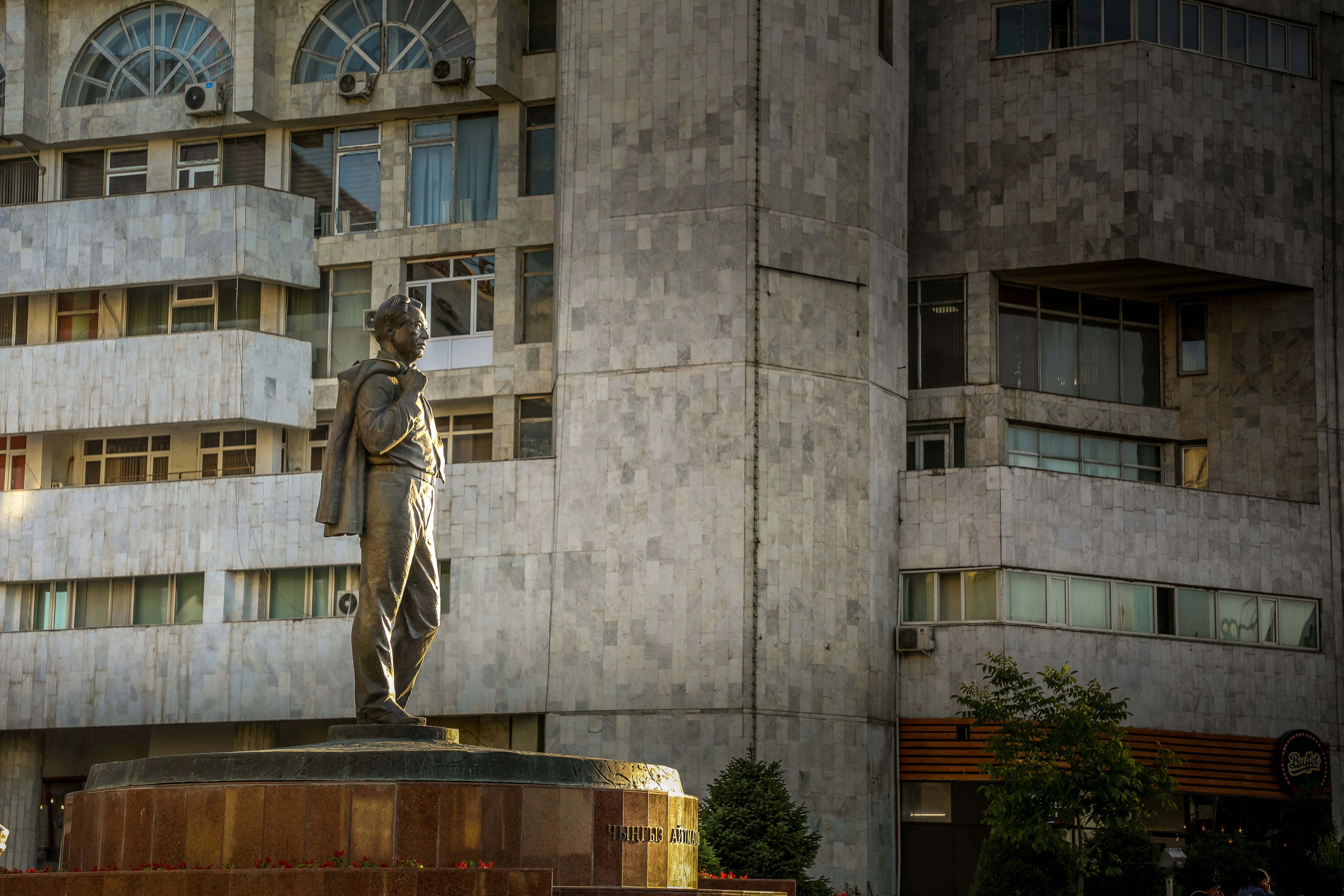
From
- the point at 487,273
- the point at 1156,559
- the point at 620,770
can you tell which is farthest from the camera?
the point at 487,273

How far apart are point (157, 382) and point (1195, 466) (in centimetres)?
2386

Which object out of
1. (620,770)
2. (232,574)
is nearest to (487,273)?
(232,574)

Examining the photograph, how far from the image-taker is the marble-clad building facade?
121 ft

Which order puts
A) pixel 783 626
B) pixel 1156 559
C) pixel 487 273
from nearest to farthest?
pixel 783 626, pixel 1156 559, pixel 487 273

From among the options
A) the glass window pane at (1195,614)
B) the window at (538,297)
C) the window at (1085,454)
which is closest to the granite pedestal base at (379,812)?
the glass window pane at (1195,614)

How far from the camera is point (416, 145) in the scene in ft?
139

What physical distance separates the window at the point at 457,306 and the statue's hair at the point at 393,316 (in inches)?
958

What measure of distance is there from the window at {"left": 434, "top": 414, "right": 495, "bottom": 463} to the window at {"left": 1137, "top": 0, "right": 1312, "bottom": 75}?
16.9 m

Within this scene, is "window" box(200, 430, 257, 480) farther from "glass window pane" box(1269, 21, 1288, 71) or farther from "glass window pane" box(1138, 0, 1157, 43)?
"glass window pane" box(1269, 21, 1288, 71)

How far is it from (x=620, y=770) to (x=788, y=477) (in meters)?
20.8

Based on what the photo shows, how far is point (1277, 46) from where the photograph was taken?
42125 millimetres

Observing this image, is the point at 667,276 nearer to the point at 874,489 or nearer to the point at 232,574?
the point at 874,489

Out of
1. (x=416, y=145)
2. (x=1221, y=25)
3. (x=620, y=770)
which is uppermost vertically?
(x=1221, y=25)

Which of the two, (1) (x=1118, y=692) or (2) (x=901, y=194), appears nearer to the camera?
(1) (x=1118, y=692)
